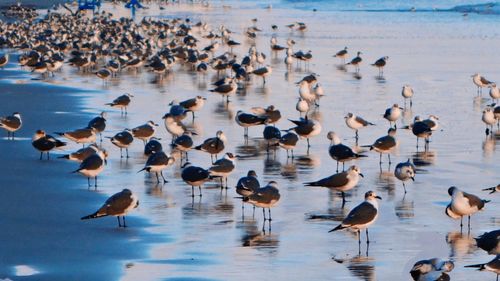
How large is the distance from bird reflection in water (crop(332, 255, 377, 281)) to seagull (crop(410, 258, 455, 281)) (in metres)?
0.84

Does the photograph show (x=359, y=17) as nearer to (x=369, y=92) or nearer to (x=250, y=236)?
(x=369, y=92)

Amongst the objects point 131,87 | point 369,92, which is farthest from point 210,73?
point 369,92

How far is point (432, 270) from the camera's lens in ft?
35.3

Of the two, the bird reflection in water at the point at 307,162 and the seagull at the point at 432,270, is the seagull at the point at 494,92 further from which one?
the seagull at the point at 432,270

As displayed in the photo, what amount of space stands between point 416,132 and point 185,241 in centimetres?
885

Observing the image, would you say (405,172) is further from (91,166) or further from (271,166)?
(91,166)

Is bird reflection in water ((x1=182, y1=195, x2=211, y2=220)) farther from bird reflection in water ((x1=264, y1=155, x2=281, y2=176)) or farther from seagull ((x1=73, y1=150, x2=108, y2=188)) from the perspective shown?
bird reflection in water ((x1=264, y1=155, x2=281, y2=176))

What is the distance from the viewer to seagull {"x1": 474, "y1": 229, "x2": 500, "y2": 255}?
39.9 ft

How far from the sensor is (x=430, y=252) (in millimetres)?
12938

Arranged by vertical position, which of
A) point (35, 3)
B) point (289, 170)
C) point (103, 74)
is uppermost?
point (103, 74)

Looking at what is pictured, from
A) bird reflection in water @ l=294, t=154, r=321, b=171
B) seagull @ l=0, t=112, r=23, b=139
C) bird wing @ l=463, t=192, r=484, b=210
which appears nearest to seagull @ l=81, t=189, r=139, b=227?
bird wing @ l=463, t=192, r=484, b=210

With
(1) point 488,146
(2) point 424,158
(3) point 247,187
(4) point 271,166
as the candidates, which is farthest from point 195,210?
(1) point 488,146

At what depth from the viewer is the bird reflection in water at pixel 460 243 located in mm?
12984

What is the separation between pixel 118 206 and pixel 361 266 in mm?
3593
